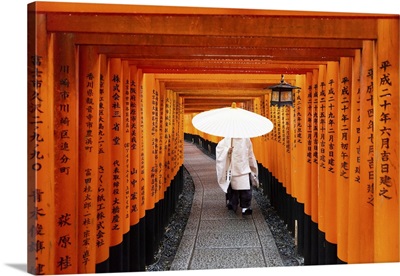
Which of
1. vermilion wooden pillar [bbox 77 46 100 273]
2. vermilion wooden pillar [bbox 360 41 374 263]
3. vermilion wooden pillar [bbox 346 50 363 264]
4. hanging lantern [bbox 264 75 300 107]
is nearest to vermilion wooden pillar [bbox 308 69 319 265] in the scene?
hanging lantern [bbox 264 75 300 107]

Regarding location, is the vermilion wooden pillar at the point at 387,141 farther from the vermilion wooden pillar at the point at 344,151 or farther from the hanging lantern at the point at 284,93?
the hanging lantern at the point at 284,93

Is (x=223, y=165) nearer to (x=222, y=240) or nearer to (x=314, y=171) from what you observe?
(x=222, y=240)

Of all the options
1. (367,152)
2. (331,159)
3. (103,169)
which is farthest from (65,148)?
(331,159)

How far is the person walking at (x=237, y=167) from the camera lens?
777 cm

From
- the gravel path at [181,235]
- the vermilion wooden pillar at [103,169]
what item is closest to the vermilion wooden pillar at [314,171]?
the gravel path at [181,235]

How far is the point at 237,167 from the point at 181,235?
1.86 meters

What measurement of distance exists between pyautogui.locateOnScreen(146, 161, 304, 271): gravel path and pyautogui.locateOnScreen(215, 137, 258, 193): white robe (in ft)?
3.01

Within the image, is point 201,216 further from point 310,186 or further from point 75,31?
point 75,31

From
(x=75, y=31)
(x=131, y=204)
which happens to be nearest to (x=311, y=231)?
(x=131, y=204)

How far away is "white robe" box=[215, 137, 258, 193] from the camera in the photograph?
7766mm

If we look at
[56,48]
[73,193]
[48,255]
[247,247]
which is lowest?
[247,247]

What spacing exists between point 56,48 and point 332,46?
2.17 m

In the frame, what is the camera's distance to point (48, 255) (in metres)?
2.70

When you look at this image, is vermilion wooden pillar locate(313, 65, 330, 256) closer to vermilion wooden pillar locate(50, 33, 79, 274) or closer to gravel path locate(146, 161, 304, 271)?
gravel path locate(146, 161, 304, 271)
